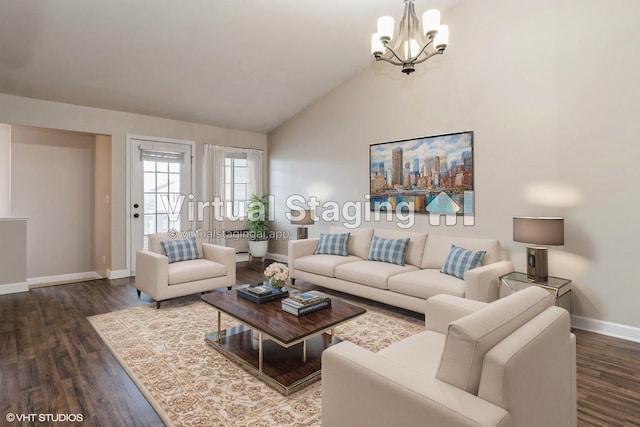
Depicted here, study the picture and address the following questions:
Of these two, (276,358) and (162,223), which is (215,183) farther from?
(276,358)

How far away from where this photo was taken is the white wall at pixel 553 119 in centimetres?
304

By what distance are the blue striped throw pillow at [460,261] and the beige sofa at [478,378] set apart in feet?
5.95

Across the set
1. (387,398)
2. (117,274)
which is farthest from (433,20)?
(117,274)

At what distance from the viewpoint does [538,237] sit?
3.11 m

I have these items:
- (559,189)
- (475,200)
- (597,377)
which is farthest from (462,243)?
(597,377)

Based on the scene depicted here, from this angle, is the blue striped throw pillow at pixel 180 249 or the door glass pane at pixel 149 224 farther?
the door glass pane at pixel 149 224

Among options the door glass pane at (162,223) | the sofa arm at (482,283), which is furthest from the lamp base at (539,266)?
the door glass pane at (162,223)

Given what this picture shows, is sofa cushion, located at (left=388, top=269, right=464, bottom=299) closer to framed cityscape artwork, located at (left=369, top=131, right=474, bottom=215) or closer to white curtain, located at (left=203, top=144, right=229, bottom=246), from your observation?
framed cityscape artwork, located at (left=369, top=131, right=474, bottom=215)

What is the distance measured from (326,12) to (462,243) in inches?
120

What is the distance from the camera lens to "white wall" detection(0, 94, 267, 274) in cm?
448

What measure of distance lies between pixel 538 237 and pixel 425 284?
1.10m

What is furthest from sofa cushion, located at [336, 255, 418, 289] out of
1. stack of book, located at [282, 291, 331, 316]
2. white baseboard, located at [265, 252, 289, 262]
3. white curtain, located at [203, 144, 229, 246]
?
white curtain, located at [203, 144, 229, 246]

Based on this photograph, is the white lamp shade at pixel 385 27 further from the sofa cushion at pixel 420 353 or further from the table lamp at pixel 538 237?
the sofa cushion at pixel 420 353

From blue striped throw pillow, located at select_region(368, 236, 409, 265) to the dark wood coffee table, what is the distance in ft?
4.88
